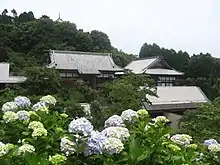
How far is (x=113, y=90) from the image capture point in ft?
27.5

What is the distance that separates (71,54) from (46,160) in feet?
69.7

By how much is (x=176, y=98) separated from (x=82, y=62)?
7.41 metres

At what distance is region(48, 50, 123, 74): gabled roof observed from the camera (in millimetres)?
20656

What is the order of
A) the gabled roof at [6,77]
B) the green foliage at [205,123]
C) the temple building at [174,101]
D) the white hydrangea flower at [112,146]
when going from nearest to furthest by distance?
the white hydrangea flower at [112,146] → the green foliage at [205,123] → the temple building at [174,101] → the gabled roof at [6,77]

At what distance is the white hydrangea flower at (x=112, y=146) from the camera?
121 centimetres

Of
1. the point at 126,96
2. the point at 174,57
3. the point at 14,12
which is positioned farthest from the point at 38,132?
the point at 14,12

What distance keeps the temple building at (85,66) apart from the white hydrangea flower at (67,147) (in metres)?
18.9

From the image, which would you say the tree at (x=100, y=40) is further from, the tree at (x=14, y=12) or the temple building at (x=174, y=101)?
the temple building at (x=174, y=101)

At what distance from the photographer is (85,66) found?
21.3m

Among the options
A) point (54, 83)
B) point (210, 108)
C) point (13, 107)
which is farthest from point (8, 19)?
point (13, 107)

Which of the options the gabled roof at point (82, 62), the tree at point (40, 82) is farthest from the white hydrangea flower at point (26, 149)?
the gabled roof at point (82, 62)

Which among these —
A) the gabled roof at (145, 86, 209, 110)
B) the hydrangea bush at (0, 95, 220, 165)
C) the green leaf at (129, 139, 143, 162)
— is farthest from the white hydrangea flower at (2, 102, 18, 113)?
the gabled roof at (145, 86, 209, 110)

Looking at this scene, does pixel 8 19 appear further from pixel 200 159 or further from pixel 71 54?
pixel 200 159

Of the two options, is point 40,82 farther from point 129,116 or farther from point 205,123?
point 129,116
